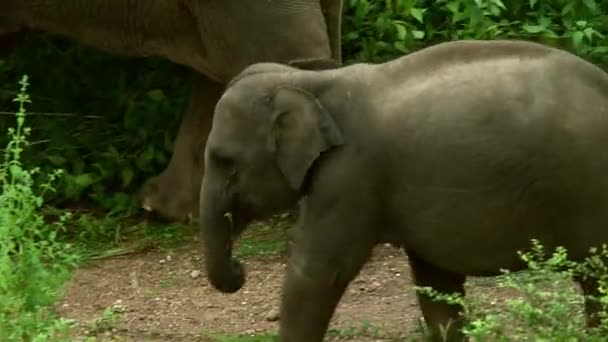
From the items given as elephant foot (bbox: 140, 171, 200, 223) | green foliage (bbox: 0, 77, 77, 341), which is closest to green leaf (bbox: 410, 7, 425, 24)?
elephant foot (bbox: 140, 171, 200, 223)

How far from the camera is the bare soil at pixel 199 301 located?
5.22 m

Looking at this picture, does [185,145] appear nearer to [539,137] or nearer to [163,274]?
[163,274]

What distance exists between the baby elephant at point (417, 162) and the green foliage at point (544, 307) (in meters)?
0.09

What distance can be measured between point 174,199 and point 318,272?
7.30ft

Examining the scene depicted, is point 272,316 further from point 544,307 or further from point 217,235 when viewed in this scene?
point 544,307

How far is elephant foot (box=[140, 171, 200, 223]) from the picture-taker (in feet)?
21.4

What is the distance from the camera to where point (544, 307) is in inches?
162

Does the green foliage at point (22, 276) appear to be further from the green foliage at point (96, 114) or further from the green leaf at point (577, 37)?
the green leaf at point (577, 37)

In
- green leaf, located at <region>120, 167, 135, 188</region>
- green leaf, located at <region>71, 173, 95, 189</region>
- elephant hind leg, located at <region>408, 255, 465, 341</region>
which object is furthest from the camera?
green leaf, located at <region>120, 167, 135, 188</region>

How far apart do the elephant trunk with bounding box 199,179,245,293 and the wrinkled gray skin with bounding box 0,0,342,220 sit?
4.13ft

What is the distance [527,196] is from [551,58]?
0.37 m

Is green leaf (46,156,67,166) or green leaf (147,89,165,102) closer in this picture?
green leaf (46,156,67,166)

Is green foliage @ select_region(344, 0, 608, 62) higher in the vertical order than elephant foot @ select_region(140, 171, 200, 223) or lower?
higher

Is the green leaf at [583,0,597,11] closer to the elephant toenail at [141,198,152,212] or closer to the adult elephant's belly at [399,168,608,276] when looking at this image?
the elephant toenail at [141,198,152,212]
